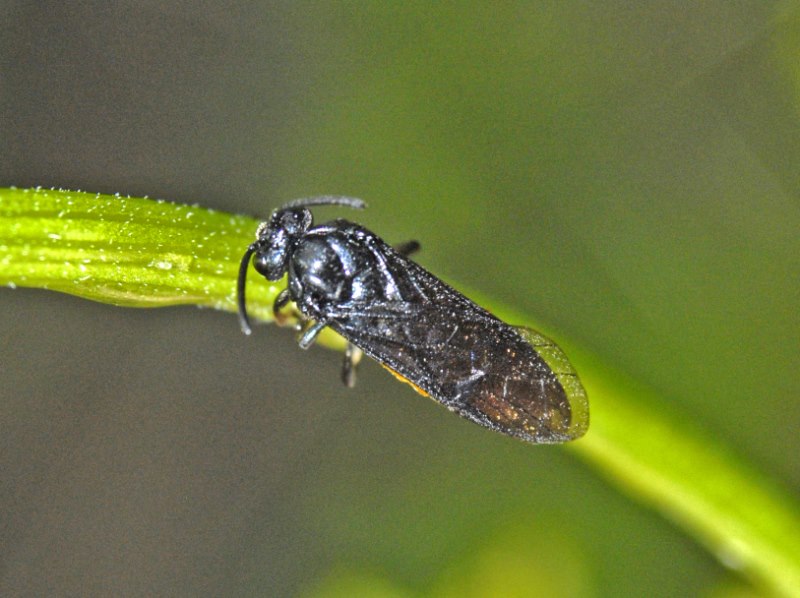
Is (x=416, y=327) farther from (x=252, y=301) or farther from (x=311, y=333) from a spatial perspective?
(x=252, y=301)

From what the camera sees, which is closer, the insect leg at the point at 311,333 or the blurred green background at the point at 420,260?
the insect leg at the point at 311,333

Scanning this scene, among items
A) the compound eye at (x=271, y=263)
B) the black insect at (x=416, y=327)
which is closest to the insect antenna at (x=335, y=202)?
the black insect at (x=416, y=327)

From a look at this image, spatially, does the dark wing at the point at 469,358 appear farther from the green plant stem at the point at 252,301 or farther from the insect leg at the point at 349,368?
the insect leg at the point at 349,368

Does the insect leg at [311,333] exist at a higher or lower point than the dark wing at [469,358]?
lower

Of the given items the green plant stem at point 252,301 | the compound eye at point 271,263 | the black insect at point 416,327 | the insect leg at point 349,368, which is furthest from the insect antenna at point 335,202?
the insect leg at point 349,368

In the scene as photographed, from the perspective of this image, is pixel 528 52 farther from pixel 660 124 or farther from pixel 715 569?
pixel 715 569

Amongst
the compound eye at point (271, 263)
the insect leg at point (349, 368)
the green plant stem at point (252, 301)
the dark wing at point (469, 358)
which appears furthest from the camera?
the insect leg at point (349, 368)

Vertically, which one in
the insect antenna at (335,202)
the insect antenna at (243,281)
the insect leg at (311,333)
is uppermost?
the insect antenna at (335,202)

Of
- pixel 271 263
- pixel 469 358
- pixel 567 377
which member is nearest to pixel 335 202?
pixel 271 263

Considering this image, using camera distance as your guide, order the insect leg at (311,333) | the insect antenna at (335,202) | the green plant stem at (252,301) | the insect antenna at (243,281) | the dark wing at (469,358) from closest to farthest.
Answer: the green plant stem at (252,301) < the insect antenna at (243,281) < the dark wing at (469,358) < the insect antenna at (335,202) < the insect leg at (311,333)
